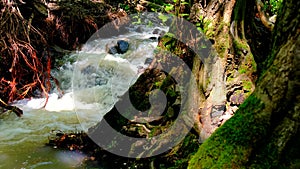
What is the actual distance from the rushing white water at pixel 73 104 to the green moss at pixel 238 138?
2.28m

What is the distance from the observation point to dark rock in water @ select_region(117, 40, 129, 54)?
809cm

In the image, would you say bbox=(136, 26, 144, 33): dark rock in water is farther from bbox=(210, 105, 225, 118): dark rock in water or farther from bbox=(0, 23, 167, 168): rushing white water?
bbox=(210, 105, 225, 118): dark rock in water

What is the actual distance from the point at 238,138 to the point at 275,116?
0.27 m

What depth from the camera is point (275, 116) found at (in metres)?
1.60

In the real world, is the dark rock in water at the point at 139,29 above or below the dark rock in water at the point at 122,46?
above

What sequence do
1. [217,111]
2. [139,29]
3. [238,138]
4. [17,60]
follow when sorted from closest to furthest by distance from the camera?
[238,138] < [217,111] < [17,60] < [139,29]

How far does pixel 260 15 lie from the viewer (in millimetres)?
3840

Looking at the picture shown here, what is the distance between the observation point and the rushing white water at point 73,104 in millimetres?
3891

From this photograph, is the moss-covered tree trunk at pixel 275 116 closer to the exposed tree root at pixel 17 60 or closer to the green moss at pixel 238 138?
the green moss at pixel 238 138

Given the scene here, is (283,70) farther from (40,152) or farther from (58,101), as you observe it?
(58,101)

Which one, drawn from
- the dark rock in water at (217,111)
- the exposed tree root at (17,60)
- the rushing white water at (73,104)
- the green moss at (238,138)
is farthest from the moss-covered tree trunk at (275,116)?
the exposed tree root at (17,60)

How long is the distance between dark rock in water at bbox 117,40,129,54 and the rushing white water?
0.13m

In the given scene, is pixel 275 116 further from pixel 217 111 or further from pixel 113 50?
pixel 113 50

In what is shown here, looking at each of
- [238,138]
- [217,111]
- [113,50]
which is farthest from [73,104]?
[238,138]
